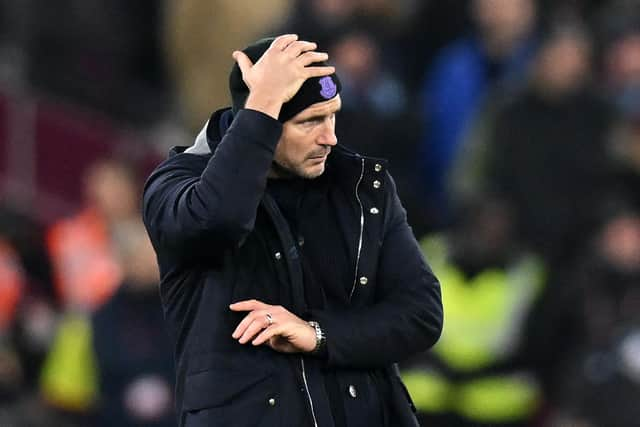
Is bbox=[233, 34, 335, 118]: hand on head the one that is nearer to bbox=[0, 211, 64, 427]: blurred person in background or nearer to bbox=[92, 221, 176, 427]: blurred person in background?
bbox=[92, 221, 176, 427]: blurred person in background

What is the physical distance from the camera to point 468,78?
9977 millimetres

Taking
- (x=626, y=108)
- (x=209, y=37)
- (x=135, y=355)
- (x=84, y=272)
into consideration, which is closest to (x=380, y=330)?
(x=135, y=355)

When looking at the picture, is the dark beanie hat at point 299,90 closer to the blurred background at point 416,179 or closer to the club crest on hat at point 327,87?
the club crest on hat at point 327,87

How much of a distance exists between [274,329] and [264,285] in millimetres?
154

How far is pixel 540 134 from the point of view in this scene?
926 centimetres

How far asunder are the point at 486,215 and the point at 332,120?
14.1 feet

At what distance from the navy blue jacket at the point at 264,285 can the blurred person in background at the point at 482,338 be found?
3.61 m

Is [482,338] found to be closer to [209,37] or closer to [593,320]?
[593,320]

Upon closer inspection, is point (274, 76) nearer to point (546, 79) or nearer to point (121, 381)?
point (121, 381)

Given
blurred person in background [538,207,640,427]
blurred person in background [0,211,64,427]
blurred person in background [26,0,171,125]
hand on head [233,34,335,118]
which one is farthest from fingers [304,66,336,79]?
blurred person in background [26,0,171,125]

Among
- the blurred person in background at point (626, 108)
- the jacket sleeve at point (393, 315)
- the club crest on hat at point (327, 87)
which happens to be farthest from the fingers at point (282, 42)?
the blurred person in background at point (626, 108)

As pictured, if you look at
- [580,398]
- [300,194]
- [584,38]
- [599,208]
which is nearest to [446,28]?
[584,38]

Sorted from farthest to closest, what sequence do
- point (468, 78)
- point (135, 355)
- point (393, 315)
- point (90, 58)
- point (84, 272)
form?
1. point (90, 58)
2. point (84, 272)
3. point (468, 78)
4. point (135, 355)
5. point (393, 315)

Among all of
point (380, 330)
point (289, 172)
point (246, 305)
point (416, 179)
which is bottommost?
point (416, 179)
